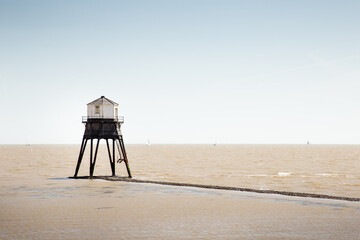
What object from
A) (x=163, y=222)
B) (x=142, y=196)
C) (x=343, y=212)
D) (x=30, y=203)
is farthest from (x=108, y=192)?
(x=343, y=212)

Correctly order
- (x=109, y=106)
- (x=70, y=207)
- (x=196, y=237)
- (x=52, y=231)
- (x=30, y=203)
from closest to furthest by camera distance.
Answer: (x=196, y=237) < (x=52, y=231) < (x=70, y=207) < (x=30, y=203) < (x=109, y=106)

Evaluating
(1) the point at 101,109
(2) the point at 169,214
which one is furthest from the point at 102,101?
(2) the point at 169,214

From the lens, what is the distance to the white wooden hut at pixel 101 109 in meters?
42.0

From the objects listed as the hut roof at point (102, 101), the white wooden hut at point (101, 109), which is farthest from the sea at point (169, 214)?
the hut roof at point (102, 101)

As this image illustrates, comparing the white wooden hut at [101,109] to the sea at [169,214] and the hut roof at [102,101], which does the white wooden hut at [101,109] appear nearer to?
the hut roof at [102,101]

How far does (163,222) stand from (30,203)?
11.1 metres

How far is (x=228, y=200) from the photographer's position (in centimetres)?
2784

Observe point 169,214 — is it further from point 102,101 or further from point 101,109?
point 102,101

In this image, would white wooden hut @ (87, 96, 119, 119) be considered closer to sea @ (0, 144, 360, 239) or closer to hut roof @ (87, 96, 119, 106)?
hut roof @ (87, 96, 119, 106)

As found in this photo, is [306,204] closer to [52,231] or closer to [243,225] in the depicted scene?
[243,225]

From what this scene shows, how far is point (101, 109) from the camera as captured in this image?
42.0m

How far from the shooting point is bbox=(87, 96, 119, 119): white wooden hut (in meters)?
42.0

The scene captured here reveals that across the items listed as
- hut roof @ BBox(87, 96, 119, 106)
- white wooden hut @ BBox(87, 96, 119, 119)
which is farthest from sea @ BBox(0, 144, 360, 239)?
hut roof @ BBox(87, 96, 119, 106)

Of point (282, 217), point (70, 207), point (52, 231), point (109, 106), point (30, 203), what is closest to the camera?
point (52, 231)
